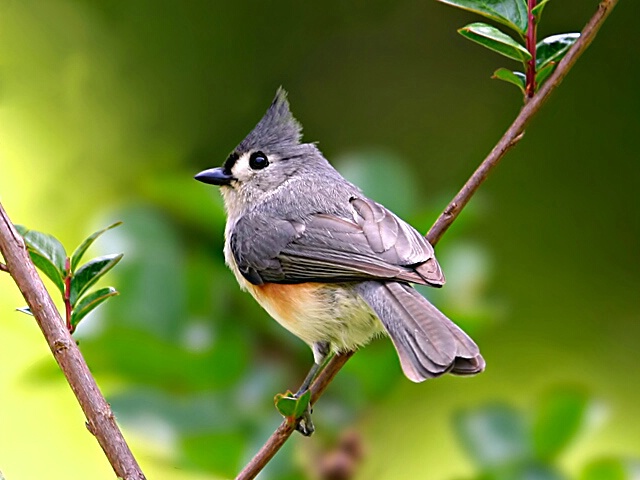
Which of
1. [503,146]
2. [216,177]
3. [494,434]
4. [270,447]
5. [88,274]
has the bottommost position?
[494,434]

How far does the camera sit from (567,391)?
2404 millimetres

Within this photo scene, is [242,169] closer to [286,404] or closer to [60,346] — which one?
[286,404]

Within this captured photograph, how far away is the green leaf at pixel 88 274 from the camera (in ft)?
5.70

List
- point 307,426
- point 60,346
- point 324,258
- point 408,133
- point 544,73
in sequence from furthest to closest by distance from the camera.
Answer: point 408,133 < point 324,258 < point 307,426 < point 544,73 < point 60,346

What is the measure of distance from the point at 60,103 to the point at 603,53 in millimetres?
2522

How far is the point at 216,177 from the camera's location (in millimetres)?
2828

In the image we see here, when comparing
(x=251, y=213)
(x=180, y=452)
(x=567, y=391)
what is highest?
(x=251, y=213)

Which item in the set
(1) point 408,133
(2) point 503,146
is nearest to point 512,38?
(2) point 503,146

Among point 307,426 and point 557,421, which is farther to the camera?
point 557,421

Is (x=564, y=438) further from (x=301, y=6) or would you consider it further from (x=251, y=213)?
(x=301, y=6)

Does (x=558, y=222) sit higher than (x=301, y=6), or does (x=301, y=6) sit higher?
(x=301, y=6)

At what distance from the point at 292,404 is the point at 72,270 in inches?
18.7

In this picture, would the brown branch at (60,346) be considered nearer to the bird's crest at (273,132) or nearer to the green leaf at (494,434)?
the green leaf at (494,434)

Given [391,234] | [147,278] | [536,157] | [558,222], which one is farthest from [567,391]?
[536,157]
